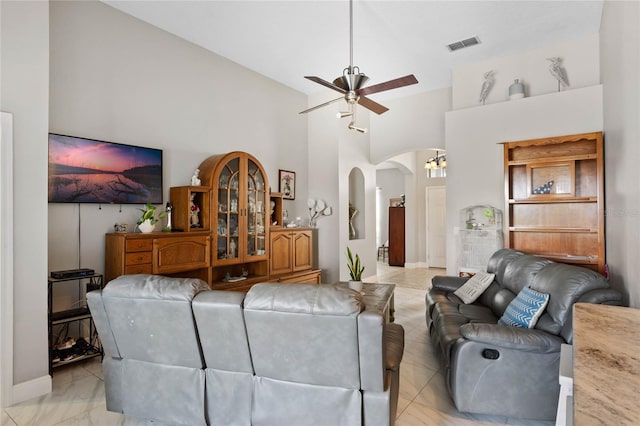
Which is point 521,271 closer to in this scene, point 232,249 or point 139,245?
point 232,249

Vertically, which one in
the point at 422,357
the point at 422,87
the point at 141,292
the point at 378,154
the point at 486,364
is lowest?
the point at 422,357

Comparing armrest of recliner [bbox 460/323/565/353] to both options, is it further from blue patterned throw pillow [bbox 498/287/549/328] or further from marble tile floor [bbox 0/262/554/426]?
marble tile floor [bbox 0/262/554/426]

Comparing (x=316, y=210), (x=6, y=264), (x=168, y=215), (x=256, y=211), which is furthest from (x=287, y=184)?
(x=6, y=264)

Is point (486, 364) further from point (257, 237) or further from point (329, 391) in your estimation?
point (257, 237)

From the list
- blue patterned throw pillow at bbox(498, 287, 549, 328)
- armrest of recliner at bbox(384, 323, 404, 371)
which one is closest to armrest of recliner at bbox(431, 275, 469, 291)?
blue patterned throw pillow at bbox(498, 287, 549, 328)

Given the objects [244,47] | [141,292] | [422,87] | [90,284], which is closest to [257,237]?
[90,284]

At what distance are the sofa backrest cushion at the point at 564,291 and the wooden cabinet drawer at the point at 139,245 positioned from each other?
338cm

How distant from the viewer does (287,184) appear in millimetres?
6035

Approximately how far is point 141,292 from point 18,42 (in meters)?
2.25

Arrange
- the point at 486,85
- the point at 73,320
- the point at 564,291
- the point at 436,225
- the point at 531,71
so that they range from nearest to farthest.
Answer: the point at 564,291 → the point at 73,320 → the point at 531,71 → the point at 486,85 → the point at 436,225

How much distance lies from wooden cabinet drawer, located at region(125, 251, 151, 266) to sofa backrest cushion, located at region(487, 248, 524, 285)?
3546mm

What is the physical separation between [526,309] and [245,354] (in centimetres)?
199

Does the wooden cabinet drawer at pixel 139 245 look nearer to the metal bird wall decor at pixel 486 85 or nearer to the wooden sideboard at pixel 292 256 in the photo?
the wooden sideboard at pixel 292 256

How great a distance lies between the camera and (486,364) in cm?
224
